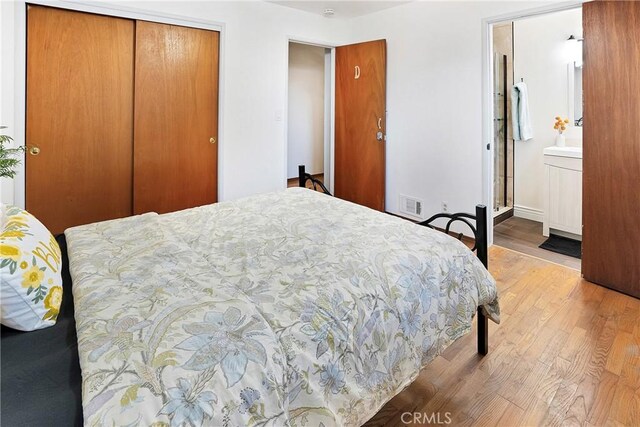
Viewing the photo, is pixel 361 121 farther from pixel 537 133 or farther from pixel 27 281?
pixel 27 281

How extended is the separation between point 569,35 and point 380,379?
13.4ft

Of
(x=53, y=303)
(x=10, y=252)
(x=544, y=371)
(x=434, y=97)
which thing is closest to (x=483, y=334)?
(x=544, y=371)

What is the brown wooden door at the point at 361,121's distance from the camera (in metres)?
3.88

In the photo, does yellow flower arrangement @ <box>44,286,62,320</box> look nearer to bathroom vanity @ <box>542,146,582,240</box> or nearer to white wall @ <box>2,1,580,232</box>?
white wall @ <box>2,1,580,232</box>

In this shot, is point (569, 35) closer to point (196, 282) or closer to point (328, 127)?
point (328, 127)

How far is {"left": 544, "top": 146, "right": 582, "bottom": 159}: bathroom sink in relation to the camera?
3.24 m

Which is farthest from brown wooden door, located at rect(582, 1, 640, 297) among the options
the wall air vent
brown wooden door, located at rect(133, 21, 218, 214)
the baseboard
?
brown wooden door, located at rect(133, 21, 218, 214)

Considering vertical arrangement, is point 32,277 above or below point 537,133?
below

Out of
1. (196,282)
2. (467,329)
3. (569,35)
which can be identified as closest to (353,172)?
(569,35)

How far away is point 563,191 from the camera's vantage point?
134 inches

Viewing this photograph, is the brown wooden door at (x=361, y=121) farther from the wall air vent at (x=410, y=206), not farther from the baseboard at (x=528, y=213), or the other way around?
the baseboard at (x=528, y=213)

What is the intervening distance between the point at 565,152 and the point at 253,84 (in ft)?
9.88

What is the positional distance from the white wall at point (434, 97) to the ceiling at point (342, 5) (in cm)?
12

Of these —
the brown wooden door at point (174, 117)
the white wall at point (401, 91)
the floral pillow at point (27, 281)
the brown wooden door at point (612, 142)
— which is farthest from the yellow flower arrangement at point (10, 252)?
the brown wooden door at point (612, 142)
